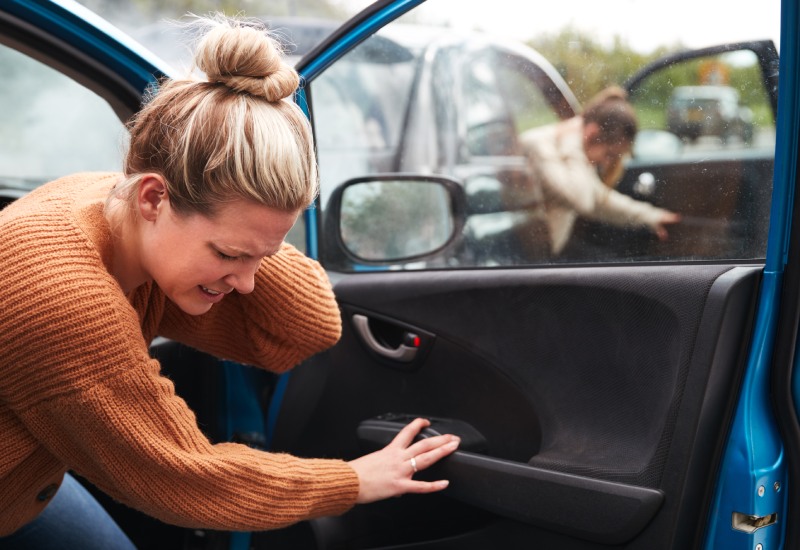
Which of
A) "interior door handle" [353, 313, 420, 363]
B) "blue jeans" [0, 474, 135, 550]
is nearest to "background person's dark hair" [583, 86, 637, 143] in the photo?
"interior door handle" [353, 313, 420, 363]

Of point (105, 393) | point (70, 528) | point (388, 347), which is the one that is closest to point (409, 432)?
point (388, 347)

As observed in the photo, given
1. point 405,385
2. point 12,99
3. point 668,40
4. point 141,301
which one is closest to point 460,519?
point 405,385

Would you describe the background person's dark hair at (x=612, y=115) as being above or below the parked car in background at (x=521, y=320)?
above

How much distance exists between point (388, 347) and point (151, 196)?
733 mm

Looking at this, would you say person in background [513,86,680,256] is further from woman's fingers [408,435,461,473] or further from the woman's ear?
the woman's ear

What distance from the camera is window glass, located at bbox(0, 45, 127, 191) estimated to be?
17.0ft

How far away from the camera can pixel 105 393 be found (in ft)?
4.77

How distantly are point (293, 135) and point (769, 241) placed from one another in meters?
0.74

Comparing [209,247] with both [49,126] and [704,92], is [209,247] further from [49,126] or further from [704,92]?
[49,126]

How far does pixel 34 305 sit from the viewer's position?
1.40 meters

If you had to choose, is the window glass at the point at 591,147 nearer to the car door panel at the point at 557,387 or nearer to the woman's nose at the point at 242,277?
the car door panel at the point at 557,387

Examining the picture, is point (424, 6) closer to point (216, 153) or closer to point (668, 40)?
point (668, 40)

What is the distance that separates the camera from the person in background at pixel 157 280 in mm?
1432

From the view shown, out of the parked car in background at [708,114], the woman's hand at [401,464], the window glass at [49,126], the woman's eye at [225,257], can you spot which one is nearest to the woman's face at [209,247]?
the woman's eye at [225,257]
